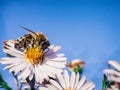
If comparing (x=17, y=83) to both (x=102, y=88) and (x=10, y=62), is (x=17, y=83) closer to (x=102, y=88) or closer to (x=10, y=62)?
(x=10, y=62)

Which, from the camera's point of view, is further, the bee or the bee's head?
the bee's head

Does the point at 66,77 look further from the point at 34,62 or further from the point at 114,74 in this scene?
the point at 114,74

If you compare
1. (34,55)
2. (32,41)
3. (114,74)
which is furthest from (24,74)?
A: (114,74)

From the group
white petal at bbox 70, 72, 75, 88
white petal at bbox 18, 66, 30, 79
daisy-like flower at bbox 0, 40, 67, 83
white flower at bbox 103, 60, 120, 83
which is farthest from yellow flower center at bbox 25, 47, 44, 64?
white flower at bbox 103, 60, 120, 83

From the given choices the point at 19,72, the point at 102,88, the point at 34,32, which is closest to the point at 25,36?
the point at 34,32

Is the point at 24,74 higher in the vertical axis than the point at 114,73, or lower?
higher

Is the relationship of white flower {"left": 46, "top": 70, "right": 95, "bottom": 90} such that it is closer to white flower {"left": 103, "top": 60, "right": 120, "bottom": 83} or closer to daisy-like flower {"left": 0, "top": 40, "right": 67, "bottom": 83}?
daisy-like flower {"left": 0, "top": 40, "right": 67, "bottom": 83}
